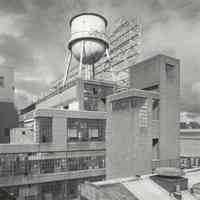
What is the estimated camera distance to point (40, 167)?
24.7 m

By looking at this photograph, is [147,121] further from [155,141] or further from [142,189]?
[142,189]

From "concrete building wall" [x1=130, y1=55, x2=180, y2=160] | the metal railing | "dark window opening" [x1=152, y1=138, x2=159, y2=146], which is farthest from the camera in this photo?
"concrete building wall" [x1=130, y1=55, x2=180, y2=160]

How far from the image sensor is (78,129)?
28.1 meters

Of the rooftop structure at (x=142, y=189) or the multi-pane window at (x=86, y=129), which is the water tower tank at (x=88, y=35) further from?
the rooftop structure at (x=142, y=189)

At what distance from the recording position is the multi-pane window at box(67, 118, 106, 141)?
1082 inches

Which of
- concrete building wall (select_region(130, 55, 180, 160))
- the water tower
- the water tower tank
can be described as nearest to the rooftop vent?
concrete building wall (select_region(130, 55, 180, 160))

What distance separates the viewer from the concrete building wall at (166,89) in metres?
21.5

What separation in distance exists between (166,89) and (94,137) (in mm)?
13140

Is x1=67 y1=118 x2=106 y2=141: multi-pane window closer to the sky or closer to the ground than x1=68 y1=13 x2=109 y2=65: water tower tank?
closer to the ground

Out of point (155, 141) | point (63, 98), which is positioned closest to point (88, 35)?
point (63, 98)

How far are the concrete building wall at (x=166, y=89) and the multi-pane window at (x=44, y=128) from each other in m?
13.0

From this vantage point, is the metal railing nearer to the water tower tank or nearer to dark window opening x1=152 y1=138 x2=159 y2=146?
dark window opening x1=152 y1=138 x2=159 y2=146

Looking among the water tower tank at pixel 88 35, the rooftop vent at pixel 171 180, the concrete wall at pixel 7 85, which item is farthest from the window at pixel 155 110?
the concrete wall at pixel 7 85

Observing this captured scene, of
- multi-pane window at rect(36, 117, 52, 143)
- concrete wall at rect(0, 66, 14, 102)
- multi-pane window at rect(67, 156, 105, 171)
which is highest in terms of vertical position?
concrete wall at rect(0, 66, 14, 102)
